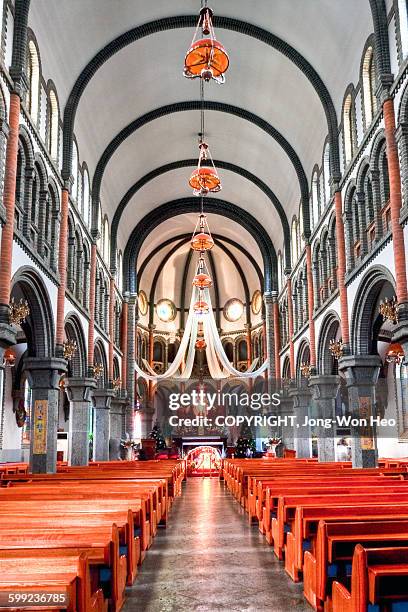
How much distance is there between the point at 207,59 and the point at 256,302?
31.1m

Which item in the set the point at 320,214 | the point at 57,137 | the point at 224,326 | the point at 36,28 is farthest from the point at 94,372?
the point at 224,326

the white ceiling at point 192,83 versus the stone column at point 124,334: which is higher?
the white ceiling at point 192,83

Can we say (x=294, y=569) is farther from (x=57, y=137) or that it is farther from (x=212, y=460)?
(x=212, y=460)

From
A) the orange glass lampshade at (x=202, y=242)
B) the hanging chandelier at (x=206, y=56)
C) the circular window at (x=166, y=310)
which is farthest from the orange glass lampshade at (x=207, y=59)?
the circular window at (x=166, y=310)

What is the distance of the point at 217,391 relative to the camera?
40.7m

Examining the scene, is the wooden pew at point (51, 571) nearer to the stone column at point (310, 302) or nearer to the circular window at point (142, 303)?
the stone column at point (310, 302)

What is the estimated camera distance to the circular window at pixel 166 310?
44344 mm

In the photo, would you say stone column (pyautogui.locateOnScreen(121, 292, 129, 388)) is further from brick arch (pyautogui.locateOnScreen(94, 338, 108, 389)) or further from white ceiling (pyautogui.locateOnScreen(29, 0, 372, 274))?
brick arch (pyautogui.locateOnScreen(94, 338, 108, 389))

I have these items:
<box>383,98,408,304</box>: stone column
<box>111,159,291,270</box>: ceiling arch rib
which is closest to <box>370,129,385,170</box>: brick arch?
<box>383,98,408,304</box>: stone column

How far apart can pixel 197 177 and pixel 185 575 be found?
11210 mm

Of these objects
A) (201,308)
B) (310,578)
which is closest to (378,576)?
(310,578)

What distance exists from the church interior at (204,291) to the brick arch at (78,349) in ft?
0.29

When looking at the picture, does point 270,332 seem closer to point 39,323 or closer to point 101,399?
point 101,399

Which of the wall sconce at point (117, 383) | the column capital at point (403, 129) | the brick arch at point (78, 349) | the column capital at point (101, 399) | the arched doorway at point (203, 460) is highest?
the column capital at point (403, 129)
